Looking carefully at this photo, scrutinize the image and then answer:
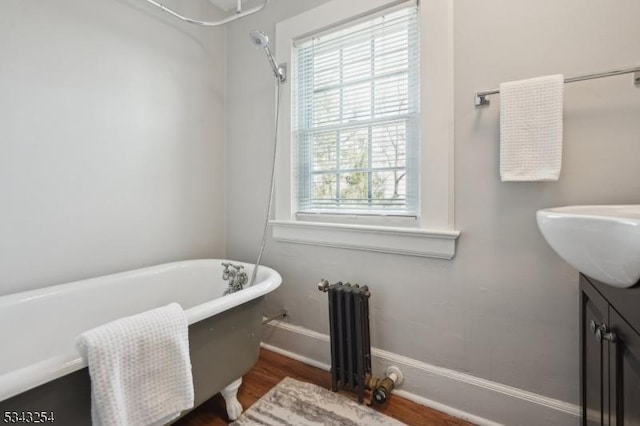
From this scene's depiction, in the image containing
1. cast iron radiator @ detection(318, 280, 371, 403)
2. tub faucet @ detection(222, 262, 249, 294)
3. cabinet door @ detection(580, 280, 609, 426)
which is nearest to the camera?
cabinet door @ detection(580, 280, 609, 426)

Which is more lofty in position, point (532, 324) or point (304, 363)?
point (532, 324)

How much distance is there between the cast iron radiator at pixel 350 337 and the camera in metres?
1.44

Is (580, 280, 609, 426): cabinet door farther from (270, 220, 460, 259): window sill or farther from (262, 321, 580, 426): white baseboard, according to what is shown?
(270, 220, 460, 259): window sill

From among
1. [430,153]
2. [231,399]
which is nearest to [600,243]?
[430,153]

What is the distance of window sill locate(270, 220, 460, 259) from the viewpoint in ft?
4.53

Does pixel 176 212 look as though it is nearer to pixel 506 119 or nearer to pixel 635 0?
pixel 506 119

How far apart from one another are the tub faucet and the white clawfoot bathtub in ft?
0.47

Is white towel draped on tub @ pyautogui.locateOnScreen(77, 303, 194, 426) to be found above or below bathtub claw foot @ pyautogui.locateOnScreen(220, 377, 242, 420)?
above

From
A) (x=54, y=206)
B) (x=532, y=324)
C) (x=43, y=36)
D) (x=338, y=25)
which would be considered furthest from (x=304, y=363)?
(x=43, y=36)

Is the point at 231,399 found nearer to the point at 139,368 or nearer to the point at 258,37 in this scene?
the point at 139,368

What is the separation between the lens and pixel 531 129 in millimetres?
1129

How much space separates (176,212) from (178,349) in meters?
1.19

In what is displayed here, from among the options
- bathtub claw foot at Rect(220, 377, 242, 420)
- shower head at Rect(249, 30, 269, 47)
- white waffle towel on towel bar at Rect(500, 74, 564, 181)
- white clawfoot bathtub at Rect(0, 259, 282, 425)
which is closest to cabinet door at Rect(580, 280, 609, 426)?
white waffle towel on towel bar at Rect(500, 74, 564, 181)

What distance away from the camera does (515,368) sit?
1.25 meters
